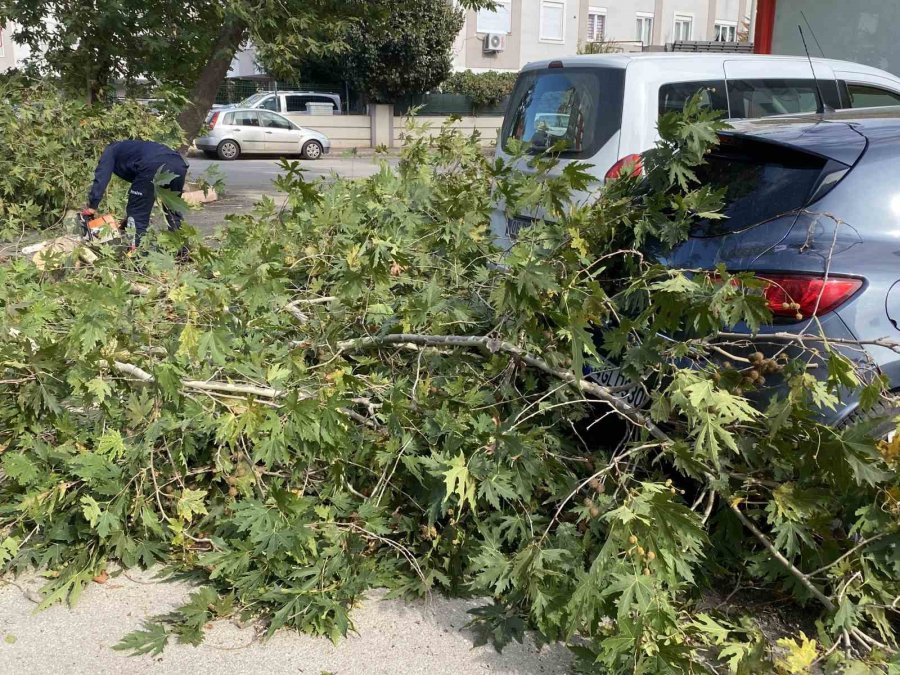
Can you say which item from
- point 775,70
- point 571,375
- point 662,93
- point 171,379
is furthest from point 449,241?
point 775,70

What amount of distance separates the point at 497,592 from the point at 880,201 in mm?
2181

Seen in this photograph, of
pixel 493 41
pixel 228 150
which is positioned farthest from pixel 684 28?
pixel 228 150

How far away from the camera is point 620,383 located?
332 cm

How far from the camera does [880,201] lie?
10.8ft

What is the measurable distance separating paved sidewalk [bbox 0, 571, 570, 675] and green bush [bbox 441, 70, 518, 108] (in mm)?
28880

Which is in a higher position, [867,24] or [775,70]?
[867,24]

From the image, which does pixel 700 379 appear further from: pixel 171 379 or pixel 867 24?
pixel 867 24

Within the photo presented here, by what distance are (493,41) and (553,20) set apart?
306 centimetres

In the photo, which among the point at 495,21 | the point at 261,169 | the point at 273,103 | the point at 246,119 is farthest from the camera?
the point at 495,21

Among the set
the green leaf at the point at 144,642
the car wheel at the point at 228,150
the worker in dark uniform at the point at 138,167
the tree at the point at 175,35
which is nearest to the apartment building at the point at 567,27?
the car wheel at the point at 228,150

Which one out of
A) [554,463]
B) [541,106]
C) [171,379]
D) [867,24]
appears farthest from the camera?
[867,24]

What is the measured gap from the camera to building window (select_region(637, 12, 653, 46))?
36.2m

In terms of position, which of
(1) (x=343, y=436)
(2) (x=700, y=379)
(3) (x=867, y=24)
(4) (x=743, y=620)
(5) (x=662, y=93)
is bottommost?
(4) (x=743, y=620)

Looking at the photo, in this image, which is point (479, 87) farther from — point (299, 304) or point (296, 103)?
point (299, 304)
